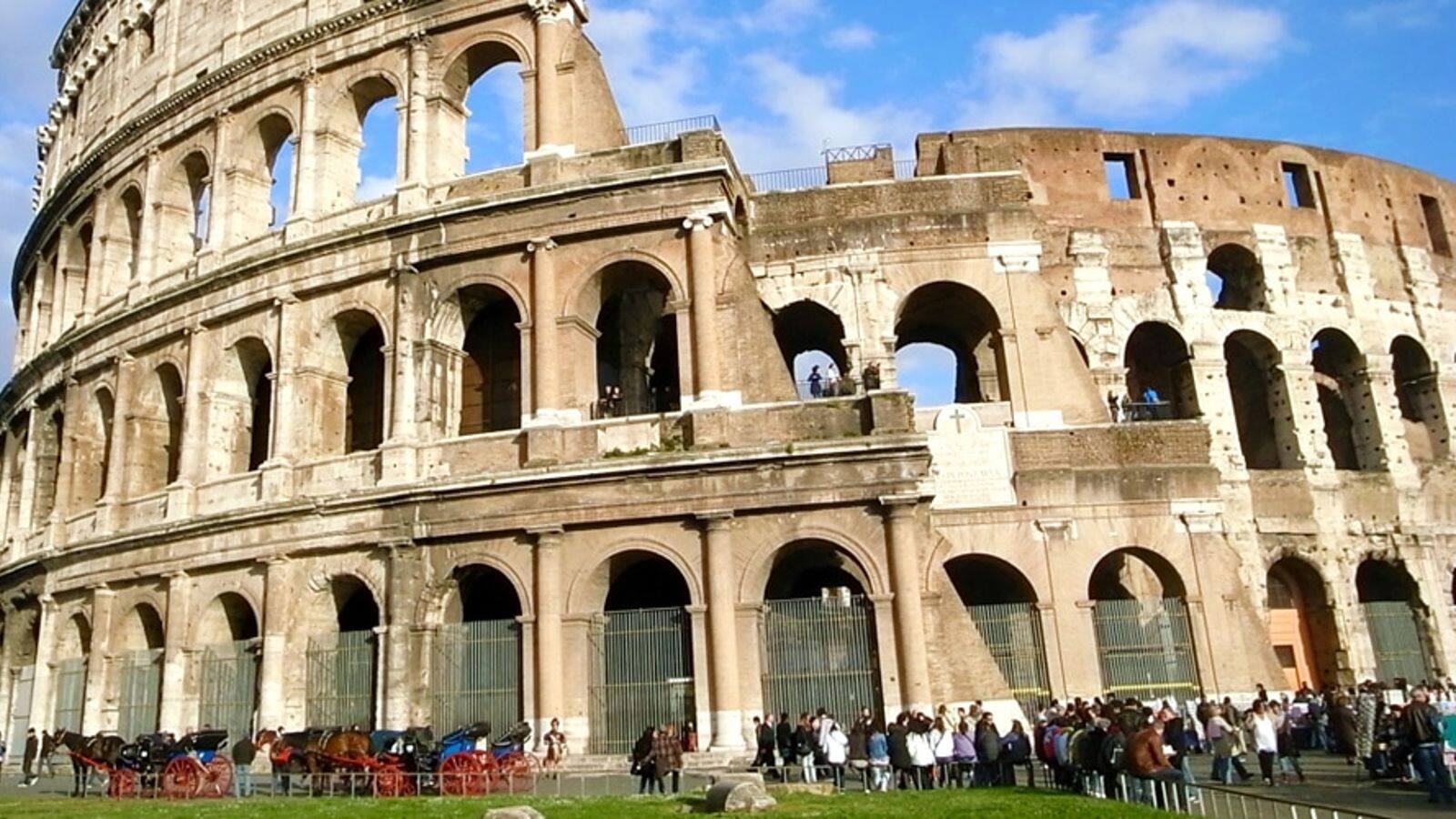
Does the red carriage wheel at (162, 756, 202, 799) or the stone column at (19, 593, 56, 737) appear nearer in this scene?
the red carriage wheel at (162, 756, 202, 799)

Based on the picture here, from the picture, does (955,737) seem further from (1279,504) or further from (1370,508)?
(1370,508)

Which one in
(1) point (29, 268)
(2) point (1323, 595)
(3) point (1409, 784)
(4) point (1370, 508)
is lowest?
(3) point (1409, 784)

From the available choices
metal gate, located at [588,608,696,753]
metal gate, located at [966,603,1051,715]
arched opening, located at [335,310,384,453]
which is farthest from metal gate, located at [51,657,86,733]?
metal gate, located at [966,603,1051,715]

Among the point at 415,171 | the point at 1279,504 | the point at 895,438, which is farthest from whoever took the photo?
the point at 1279,504

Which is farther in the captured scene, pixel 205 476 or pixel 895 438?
pixel 205 476

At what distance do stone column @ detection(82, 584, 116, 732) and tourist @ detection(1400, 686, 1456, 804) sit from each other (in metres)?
19.2

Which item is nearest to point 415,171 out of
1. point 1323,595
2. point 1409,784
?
point 1409,784

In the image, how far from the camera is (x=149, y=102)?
23.4m

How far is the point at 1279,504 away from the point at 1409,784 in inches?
374

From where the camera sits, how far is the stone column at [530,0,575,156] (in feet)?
58.3

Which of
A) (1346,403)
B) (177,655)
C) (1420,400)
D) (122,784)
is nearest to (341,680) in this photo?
(122,784)

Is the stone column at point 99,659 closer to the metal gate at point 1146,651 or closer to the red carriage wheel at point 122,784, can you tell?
the red carriage wheel at point 122,784

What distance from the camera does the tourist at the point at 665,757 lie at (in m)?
12.9

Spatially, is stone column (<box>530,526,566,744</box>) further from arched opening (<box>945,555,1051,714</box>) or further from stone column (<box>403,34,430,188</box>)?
stone column (<box>403,34,430,188</box>)
